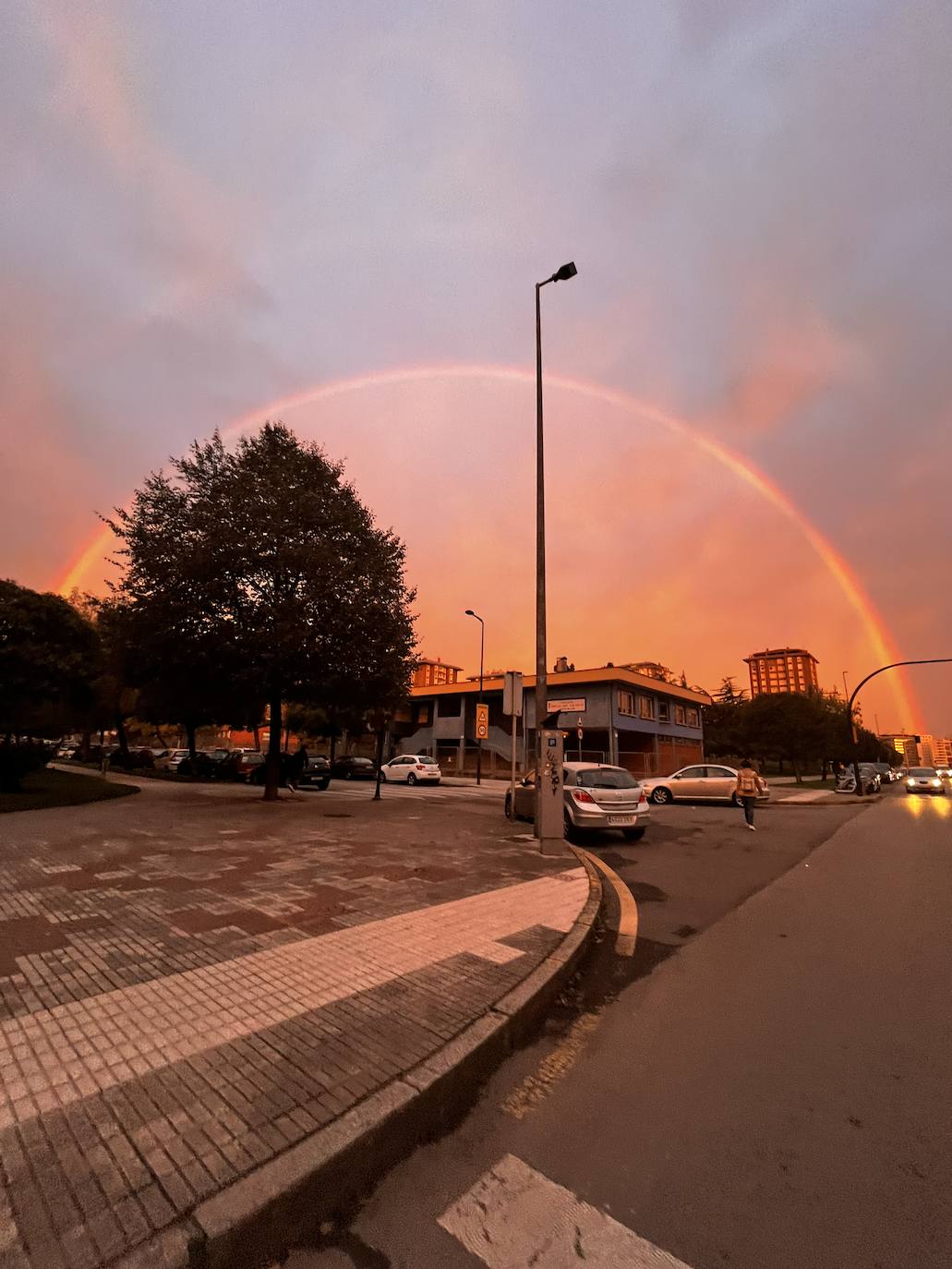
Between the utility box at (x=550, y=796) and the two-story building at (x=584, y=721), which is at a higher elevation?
the two-story building at (x=584, y=721)

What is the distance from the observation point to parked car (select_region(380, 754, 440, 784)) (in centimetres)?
3084

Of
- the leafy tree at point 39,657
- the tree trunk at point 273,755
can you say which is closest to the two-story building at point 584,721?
the tree trunk at point 273,755

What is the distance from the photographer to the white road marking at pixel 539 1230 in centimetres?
207

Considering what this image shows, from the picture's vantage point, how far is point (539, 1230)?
2201 millimetres

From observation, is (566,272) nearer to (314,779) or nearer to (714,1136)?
(714,1136)

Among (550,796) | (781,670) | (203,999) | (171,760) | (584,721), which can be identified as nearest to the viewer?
(203,999)

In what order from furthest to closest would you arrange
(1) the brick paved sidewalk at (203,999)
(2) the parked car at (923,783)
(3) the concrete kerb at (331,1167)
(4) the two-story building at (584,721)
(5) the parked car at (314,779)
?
(4) the two-story building at (584,721) < (2) the parked car at (923,783) < (5) the parked car at (314,779) < (1) the brick paved sidewalk at (203,999) < (3) the concrete kerb at (331,1167)

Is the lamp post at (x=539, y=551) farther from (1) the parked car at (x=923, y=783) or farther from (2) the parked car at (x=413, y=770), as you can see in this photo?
(1) the parked car at (x=923, y=783)

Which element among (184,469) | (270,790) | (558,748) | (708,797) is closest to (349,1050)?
(558,748)

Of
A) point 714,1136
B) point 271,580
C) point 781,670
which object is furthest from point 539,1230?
point 781,670

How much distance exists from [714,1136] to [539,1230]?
103 centimetres

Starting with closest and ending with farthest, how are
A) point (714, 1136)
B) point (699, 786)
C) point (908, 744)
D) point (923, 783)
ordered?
point (714, 1136) < point (699, 786) < point (923, 783) < point (908, 744)

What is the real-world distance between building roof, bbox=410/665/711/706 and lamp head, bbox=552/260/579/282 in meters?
25.5

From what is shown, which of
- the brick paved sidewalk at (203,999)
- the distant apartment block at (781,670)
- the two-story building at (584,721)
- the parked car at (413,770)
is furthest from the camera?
the distant apartment block at (781,670)
